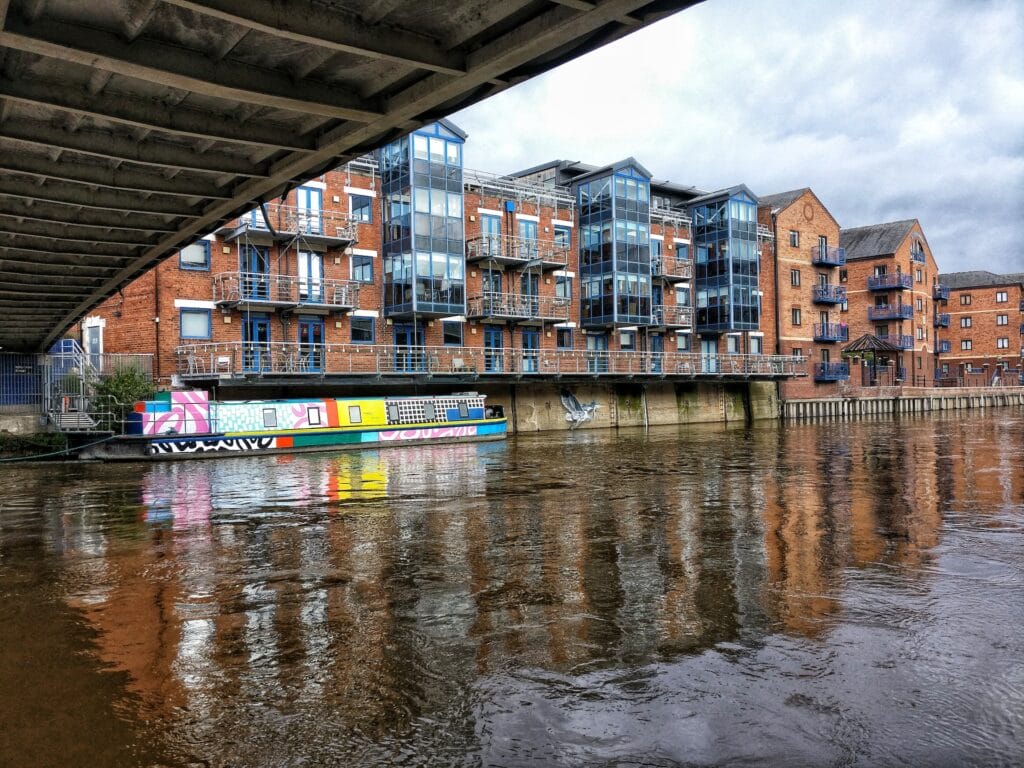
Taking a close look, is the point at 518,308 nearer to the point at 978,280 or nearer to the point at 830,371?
the point at 830,371

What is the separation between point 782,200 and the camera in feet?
167

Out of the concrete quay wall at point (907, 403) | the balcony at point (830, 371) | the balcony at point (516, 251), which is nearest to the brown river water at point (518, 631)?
the balcony at point (516, 251)

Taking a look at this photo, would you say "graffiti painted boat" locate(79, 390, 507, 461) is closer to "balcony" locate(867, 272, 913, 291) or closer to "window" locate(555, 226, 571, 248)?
"window" locate(555, 226, 571, 248)

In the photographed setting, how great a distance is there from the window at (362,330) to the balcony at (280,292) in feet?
2.97

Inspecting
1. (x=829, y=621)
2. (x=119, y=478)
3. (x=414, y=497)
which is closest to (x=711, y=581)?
(x=829, y=621)

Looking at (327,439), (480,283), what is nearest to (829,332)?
(480,283)

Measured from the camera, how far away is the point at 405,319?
33312mm

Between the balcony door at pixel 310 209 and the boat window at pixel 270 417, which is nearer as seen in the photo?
the boat window at pixel 270 417

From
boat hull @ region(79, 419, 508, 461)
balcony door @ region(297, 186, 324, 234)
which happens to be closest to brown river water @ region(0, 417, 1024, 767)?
→ boat hull @ region(79, 419, 508, 461)

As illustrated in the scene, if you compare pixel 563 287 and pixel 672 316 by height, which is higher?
pixel 563 287

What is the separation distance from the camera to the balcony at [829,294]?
2048 inches

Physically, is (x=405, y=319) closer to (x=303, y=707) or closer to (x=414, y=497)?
(x=414, y=497)

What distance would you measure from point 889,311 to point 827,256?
42.4 ft

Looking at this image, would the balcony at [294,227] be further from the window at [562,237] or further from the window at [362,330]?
the window at [562,237]
